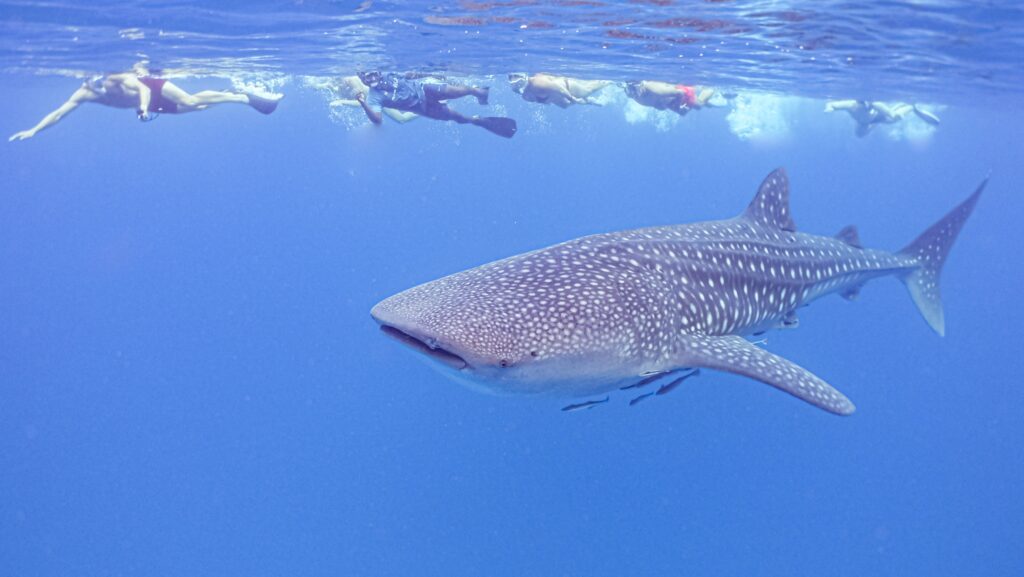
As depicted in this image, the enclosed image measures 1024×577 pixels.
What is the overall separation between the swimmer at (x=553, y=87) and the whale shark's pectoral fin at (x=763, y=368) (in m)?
13.3

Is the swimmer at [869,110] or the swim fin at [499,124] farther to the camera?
the swimmer at [869,110]

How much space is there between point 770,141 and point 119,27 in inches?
2719

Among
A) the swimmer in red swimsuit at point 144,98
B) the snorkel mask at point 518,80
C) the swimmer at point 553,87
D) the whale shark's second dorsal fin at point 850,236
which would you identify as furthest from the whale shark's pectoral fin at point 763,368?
the snorkel mask at point 518,80

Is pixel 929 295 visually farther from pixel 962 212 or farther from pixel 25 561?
pixel 25 561

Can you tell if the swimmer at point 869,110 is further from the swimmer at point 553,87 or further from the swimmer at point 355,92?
the swimmer at point 355,92

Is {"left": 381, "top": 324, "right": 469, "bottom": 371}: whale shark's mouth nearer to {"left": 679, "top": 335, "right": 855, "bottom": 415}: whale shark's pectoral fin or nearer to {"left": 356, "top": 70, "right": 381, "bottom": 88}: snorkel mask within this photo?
{"left": 679, "top": 335, "right": 855, "bottom": 415}: whale shark's pectoral fin

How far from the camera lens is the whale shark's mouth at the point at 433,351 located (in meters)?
3.66

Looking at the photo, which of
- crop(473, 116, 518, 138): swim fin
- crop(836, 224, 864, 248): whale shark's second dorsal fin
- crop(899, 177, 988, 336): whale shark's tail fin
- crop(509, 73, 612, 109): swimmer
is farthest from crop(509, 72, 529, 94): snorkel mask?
crop(899, 177, 988, 336): whale shark's tail fin

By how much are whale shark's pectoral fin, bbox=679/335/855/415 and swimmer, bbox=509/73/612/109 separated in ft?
43.6

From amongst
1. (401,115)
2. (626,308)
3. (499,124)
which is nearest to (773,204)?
(626,308)

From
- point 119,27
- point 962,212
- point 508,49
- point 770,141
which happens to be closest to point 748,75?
point 508,49

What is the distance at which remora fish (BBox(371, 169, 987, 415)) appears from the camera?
12.6 ft

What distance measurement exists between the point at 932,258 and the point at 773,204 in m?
3.94

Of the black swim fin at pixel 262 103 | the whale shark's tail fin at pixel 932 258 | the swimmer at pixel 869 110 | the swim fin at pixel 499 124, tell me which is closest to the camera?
the whale shark's tail fin at pixel 932 258
